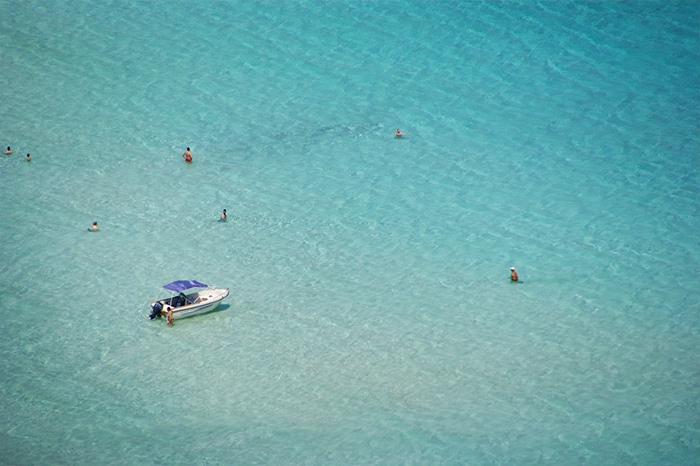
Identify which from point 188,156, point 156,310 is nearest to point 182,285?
point 156,310

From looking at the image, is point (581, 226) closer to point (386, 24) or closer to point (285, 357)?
point (285, 357)

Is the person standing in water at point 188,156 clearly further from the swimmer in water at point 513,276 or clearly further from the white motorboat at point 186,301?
the swimmer in water at point 513,276

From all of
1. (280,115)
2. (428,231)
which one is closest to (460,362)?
(428,231)

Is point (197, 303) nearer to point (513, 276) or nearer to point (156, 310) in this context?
point (156, 310)

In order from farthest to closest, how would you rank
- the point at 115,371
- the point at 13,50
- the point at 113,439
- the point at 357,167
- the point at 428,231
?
1. the point at 13,50
2. the point at 357,167
3. the point at 428,231
4. the point at 115,371
5. the point at 113,439

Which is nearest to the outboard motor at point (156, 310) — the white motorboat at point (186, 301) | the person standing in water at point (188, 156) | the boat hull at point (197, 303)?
the white motorboat at point (186, 301)

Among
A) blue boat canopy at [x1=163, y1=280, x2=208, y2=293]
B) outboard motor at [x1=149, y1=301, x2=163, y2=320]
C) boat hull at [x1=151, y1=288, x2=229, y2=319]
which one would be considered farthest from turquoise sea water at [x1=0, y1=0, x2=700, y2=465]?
blue boat canopy at [x1=163, y1=280, x2=208, y2=293]

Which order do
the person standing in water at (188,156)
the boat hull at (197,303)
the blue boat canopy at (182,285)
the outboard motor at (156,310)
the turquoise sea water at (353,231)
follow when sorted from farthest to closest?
the person standing in water at (188,156) < the blue boat canopy at (182,285) < the boat hull at (197,303) < the outboard motor at (156,310) < the turquoise sea water at (353,231)
